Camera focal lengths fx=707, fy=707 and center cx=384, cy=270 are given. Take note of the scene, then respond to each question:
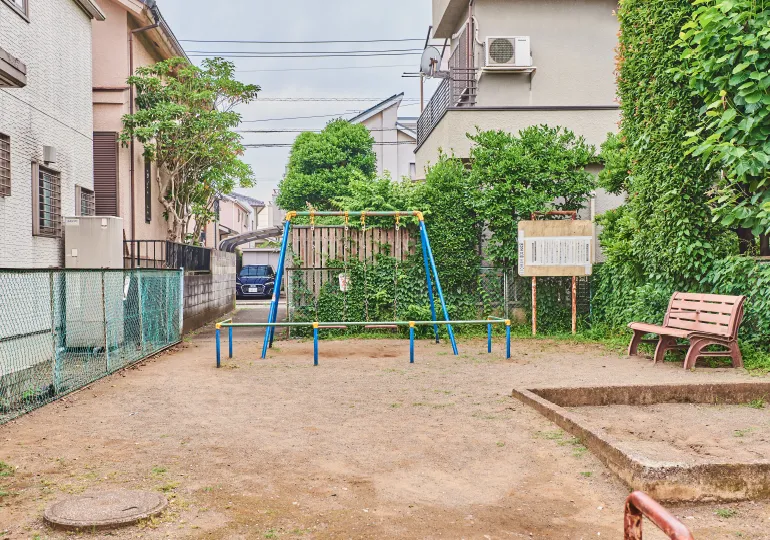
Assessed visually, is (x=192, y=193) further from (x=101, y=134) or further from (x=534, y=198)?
(x=534, y=198)

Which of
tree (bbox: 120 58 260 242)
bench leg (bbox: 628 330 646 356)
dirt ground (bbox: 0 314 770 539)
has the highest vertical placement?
tree (bbox: 120 58 260 242)

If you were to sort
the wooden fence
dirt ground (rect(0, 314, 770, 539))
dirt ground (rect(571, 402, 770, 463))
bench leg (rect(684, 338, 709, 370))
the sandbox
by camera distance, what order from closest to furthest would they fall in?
dirt ground (rect(0, 314, 770, 539)), the sandbox, dirt ground (rect(571, 402, 770, 463)), bench leg (rect(684, 338, 709, 370)), the wooden fence

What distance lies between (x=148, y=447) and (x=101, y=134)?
1172cm

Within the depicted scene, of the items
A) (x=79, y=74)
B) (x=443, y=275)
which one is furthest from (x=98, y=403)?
(x=443, y=275)

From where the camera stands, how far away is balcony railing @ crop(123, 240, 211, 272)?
14.4 m

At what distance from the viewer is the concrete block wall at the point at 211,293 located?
53.5 feet

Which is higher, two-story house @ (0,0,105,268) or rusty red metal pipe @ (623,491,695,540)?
two-story house @ (0,0,105,268)

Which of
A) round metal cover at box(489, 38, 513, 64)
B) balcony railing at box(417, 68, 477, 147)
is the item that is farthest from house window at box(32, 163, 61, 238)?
round metal cover at box(489, 38, 513, 64)

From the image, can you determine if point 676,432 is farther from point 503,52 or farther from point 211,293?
point 211,293

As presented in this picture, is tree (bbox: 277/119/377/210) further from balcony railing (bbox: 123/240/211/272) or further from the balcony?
balcony railing (bbox: 123/240/211/272)

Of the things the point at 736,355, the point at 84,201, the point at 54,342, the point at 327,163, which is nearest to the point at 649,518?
the point at 54,342

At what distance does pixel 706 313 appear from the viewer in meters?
9.91

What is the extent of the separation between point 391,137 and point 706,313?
37.1 meters

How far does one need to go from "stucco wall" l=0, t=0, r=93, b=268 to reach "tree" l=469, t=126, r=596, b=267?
7.81 metres
